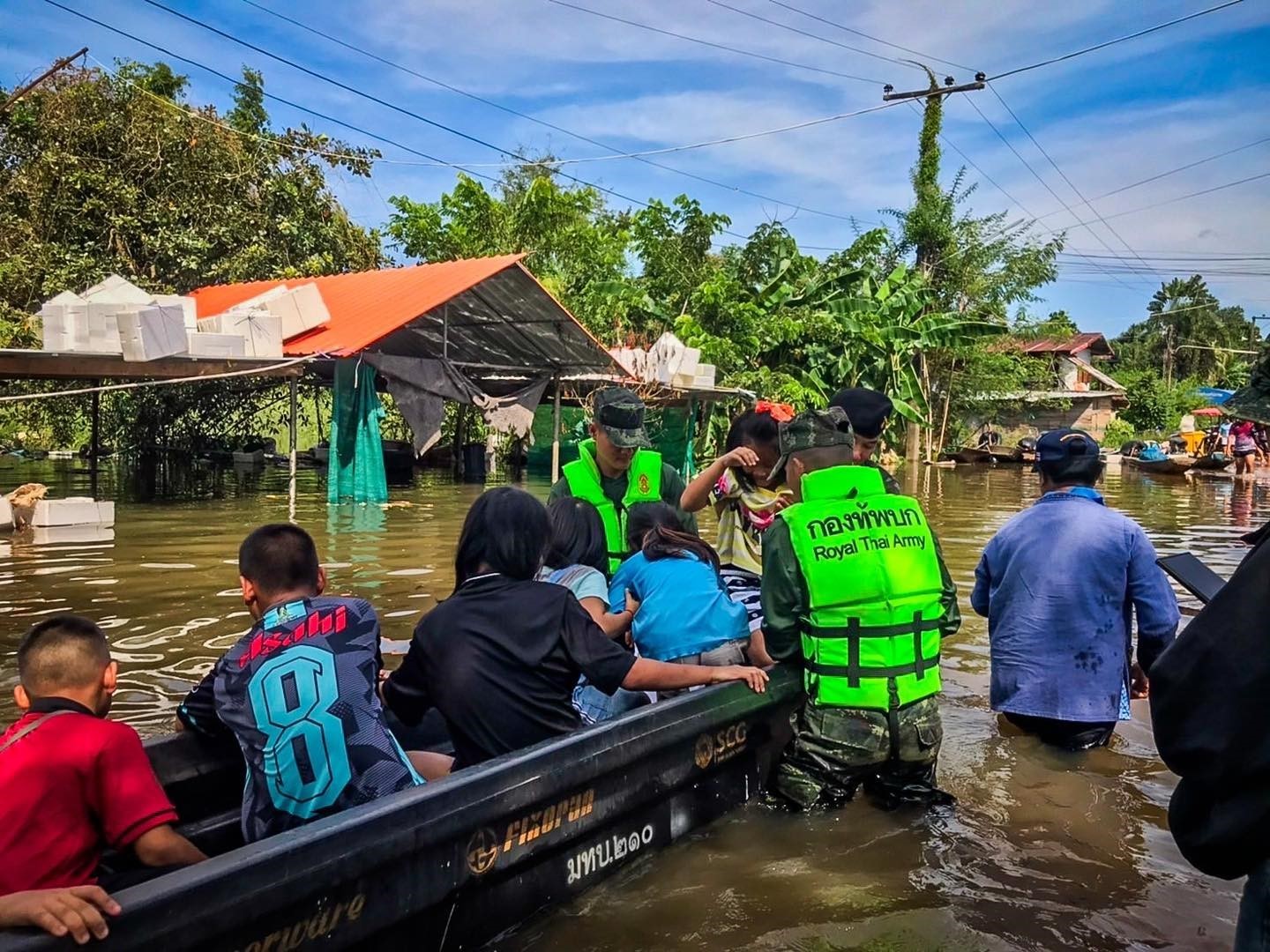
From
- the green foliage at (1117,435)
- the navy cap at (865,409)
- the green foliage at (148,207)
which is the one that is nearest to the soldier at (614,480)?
the navy cap at (865,409)

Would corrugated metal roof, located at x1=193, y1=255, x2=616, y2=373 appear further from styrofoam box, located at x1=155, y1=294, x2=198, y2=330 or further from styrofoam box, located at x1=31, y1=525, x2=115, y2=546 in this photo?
styrofoam box, located at x1=31, y1=525, x2=115, y2=546

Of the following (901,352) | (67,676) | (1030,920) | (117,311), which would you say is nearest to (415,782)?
(67,676)

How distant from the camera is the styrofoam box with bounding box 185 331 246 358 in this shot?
1377cm

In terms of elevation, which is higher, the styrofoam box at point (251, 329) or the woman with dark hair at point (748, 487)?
the styrofoam box at point (251, 329)

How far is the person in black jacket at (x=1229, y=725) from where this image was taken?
1.43m

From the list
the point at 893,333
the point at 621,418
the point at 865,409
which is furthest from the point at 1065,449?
the point at 893,333

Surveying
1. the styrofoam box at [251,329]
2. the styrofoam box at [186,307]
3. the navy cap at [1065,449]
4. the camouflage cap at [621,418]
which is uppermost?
the styrofoam box at [186,307]

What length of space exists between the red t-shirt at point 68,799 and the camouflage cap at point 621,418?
294cm

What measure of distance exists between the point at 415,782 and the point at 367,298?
15.7 meters

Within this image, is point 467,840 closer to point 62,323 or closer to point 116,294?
point 62,323

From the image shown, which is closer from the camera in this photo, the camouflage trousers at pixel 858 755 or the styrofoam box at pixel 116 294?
the camouflage trousers at pixel 858 755

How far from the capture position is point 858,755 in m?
3.83

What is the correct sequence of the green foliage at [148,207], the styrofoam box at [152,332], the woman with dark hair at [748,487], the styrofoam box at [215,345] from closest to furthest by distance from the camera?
the woman with dark hair at [748,487]
the styrofoam box at [152,332]
the styrofoam box at [215,345]
the green foliage at [148,207]

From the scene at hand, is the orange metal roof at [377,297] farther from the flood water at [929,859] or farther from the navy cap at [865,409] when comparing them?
the navy cap at [865,409]
